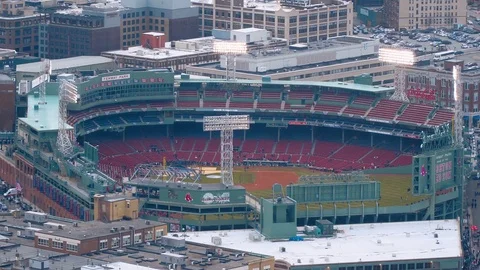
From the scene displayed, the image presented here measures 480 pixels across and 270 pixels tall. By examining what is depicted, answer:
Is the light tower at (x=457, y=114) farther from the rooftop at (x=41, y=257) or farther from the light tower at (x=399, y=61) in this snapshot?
the rooftop at (x=41, y=257)

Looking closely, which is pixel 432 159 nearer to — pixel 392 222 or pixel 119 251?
pixel 392 222

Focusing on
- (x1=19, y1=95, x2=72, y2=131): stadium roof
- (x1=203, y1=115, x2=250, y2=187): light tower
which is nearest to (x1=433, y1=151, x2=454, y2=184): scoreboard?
(x1=203, y1=115, x2=250, y2=187): light tower

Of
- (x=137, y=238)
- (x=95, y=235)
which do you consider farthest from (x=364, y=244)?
(x=95, y=235)

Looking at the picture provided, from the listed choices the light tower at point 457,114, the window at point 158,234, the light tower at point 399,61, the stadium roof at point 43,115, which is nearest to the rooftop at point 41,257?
the window at point 158,234

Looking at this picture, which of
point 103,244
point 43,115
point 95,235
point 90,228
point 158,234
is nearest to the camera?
point 103,244

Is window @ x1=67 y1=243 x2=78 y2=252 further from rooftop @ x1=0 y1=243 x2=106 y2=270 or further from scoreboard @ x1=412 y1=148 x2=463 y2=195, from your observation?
scoreboard @ x1=412 y1=148 x2=463 y2=195

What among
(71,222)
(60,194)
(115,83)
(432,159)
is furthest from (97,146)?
(71,222)

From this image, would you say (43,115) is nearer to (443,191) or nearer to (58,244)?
(443,191)
